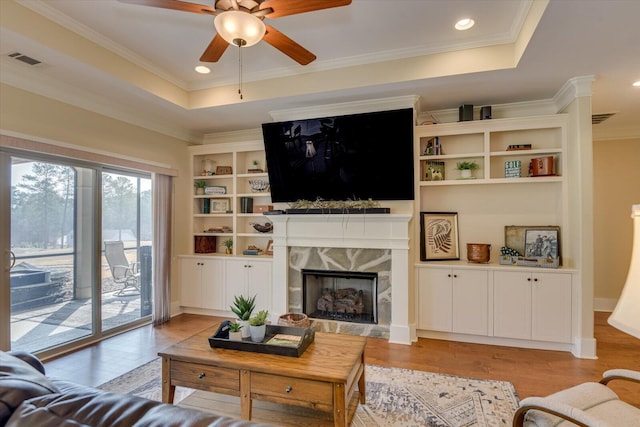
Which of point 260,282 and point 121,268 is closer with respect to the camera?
point 121,268

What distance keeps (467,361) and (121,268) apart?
4066 millimetres

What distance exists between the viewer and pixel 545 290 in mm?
3473

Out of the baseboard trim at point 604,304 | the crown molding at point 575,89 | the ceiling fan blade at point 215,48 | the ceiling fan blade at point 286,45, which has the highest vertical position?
the crown molding at point 575,89

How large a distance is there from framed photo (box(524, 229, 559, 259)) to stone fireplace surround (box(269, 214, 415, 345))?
1.38m

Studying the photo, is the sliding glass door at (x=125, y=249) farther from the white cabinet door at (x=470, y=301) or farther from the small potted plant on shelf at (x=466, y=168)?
the small potted plant on shelf at (x=466, y=168)

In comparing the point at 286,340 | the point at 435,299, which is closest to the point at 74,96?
the point at 286,340

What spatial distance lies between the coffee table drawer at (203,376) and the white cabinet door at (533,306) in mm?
2884

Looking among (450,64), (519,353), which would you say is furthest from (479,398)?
(450,64)

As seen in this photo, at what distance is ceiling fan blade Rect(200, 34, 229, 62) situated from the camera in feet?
7.50

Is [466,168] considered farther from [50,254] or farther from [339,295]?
[50,254]

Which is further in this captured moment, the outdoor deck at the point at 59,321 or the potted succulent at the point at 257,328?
the outdoor deck at the point at 59,321

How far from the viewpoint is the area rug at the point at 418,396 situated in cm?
230

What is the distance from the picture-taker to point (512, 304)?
11.7 ft

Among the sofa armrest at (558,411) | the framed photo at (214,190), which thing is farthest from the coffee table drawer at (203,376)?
the framed photo at (214,190)
